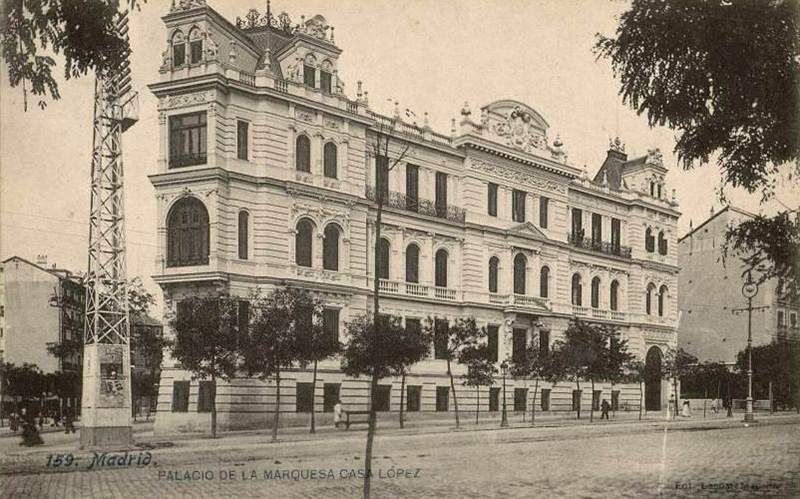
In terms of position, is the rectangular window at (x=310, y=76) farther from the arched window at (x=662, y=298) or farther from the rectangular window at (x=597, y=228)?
the arched window at (x=662, y=298)

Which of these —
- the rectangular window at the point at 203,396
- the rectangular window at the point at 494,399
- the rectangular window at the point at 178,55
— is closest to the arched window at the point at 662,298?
the rectangular window at the point at 494,399

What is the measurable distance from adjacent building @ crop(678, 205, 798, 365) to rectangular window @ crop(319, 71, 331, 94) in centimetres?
3544

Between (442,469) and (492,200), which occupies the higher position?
(492,200)

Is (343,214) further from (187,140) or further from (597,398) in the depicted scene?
(597,398)

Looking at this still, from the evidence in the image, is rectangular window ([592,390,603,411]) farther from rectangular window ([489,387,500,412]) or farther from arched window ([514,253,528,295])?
rectangular window ([489,387,500,412])

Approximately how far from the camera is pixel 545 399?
51125 millimetres

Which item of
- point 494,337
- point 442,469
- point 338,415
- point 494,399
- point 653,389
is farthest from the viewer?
point 653,389

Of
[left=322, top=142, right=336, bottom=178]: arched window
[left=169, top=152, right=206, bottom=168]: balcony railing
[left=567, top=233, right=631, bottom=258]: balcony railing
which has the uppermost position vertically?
[left=322, top=142, right=336, bottom=178]: arched window

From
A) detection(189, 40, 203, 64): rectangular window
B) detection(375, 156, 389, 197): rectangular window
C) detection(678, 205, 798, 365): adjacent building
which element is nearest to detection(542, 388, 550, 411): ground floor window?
detection(375, 156, 389, 197): rectangular window

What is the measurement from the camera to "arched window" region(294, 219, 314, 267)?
38594 mm

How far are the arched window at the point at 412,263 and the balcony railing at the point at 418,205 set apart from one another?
6.24 feet

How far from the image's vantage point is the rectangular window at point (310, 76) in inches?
1533

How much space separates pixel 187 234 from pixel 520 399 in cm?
2223

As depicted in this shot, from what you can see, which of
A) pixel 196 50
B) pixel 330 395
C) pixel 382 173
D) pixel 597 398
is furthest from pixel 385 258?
pixel 382 173
